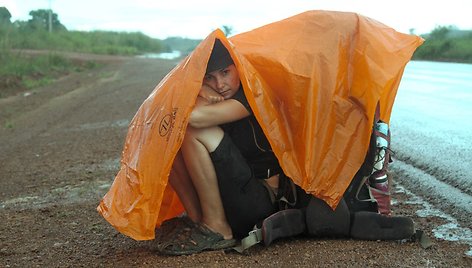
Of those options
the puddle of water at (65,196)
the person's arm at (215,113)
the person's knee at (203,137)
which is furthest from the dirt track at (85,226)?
the person's arm at (215,113)

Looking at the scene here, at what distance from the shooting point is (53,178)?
6266 mm

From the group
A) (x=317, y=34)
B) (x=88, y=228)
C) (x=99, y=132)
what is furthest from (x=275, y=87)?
(x=99, y=132)

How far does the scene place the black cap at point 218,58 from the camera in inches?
134

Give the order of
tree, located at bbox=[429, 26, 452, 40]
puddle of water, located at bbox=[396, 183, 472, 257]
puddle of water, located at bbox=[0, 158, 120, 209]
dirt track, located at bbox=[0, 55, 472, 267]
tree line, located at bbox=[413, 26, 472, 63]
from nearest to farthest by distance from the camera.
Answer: dirt track, located at bbox=[0, 55, 472, 267], puddle of water, located at bbox=[396, 183, 472, 257], puddle of water, located at bbox=[0, 158, 120, 209], tree line, located at bbox=[413, 26, 472, 63], tree, located at bbox=[429, 26, 452, 40]

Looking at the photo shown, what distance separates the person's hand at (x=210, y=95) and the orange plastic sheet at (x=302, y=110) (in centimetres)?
11

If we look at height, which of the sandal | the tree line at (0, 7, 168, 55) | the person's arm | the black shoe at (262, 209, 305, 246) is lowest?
the tree line at (0, 7, 168, 55)

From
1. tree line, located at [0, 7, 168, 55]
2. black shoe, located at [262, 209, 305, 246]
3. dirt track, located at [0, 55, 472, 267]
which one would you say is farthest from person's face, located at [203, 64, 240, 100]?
tree line, located at [0, 7, 168, 55]

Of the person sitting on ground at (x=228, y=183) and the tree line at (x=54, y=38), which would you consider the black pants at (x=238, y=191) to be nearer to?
the person sitting on ground at (x=228, y=183)

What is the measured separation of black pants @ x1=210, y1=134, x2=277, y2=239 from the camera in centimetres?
333

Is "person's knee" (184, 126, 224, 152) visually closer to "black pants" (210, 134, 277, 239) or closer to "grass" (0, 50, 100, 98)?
"black pants" (210, 134, 277, 239)

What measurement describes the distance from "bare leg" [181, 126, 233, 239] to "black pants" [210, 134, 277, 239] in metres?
0.03

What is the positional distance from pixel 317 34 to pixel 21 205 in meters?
2.96

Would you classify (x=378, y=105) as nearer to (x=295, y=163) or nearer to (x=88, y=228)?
(x=295, y=163)

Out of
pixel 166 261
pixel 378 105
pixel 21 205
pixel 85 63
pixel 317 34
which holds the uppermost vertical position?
pixel 317 34
